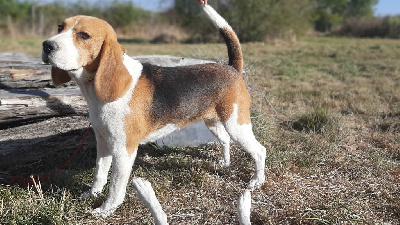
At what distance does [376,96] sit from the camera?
6973 mm

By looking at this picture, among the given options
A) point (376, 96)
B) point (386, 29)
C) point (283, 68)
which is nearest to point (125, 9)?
point (386, 29)

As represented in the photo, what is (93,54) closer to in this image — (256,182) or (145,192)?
(145,192)

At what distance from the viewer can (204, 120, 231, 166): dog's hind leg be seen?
143 inches

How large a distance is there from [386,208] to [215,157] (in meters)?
1.70

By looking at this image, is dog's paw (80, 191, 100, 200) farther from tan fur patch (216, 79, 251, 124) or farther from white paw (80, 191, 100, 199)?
tan fur patch (216, 79, 251, 124)

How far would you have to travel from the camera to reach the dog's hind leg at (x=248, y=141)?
3154 millimetres

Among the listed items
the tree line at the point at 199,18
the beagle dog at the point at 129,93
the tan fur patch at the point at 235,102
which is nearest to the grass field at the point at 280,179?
the beagle dog at the point at 129,93

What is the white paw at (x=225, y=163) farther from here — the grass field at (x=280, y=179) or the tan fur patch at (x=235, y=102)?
the tan fur patch at (x=235, y=102)

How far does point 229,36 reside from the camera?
3309 millimetres

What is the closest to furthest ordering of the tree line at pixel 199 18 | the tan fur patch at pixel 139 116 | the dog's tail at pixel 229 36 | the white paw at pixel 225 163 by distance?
the tan fur patch at pixel 139 116
the dog's tail at pixel 229 36
the white paw at pixel 225 163
the tree line at pixel 199 18

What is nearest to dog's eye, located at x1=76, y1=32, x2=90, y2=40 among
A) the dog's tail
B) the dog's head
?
the dog's head

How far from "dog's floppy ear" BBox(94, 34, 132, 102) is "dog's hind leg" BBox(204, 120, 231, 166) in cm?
113

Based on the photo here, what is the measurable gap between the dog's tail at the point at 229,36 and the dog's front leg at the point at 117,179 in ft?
3.96

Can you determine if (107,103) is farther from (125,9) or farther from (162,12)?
(125,9)
